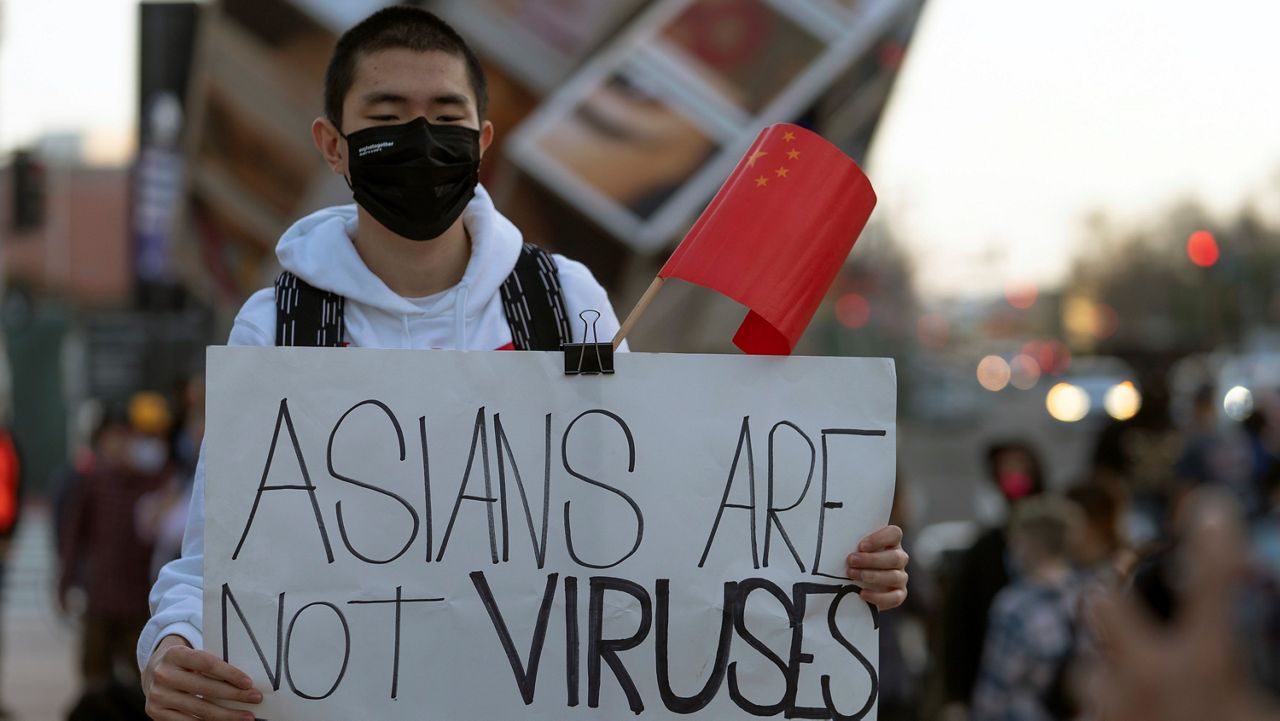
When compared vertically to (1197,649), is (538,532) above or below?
above

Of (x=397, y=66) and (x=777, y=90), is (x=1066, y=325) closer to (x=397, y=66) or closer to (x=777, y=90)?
(x=777, y=90)

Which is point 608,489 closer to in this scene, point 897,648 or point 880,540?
point 880,540

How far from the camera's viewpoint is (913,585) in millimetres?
8242

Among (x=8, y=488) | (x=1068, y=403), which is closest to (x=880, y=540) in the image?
(x=8, y=488)

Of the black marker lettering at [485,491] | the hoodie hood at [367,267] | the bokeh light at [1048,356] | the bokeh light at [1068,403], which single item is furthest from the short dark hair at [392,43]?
the bokeh light at [1048,356]

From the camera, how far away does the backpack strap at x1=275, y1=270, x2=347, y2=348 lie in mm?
2715

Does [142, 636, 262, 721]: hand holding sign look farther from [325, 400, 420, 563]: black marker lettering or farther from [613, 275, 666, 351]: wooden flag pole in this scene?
[613, 275, 666, 351]: wooden flag pole

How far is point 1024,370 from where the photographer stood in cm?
6562

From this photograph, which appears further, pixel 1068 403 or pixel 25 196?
pixel 1068 403

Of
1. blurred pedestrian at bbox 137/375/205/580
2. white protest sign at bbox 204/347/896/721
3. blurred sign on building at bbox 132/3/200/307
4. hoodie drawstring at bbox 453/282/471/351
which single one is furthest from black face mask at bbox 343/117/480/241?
blurred sign on building at bbox 132/3/200/307

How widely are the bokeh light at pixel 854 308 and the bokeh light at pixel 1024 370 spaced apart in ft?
54.4

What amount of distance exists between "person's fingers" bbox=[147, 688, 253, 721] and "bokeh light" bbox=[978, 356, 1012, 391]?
6482 cm

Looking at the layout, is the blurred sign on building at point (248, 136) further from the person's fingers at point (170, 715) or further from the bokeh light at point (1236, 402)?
the person's fingers at point (170, 715)

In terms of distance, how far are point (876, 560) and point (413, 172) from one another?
3.33ft
